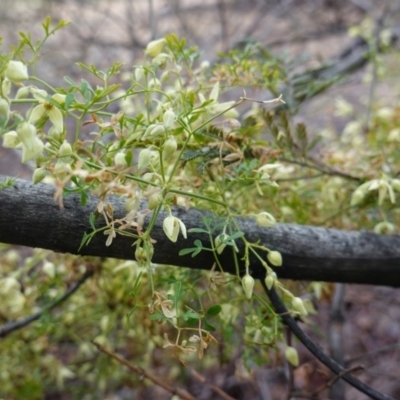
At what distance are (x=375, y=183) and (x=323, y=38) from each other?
254 cm

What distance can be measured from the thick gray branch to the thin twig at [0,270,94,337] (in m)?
0.30

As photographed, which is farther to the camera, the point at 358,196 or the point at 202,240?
the point at 358,196

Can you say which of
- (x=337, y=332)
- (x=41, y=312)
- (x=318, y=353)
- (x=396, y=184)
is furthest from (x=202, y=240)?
(x=337, y=332)

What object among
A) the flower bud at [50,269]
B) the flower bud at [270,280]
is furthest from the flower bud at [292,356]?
the flower bud at [50,269]

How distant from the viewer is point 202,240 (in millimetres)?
612

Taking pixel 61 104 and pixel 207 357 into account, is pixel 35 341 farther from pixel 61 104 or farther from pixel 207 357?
pixel 61 104

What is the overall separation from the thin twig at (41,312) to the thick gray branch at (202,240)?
30 centimetres

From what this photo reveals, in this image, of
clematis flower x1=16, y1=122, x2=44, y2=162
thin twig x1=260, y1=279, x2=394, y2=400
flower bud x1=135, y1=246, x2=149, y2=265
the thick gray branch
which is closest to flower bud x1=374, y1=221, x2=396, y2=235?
the thick gray branch

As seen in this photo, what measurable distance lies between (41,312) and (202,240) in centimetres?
42

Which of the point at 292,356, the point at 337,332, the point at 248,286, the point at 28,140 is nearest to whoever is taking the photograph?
the point at 28,140

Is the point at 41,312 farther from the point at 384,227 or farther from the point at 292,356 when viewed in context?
the point at 384,227

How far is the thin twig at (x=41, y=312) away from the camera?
2.84 ft

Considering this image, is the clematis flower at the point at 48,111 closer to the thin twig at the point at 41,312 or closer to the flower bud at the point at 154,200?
the flower bud at the point at 154,200

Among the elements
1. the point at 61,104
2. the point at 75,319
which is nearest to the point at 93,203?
the point at 61,104
